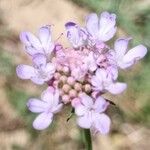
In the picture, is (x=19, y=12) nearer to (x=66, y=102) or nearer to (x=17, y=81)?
(x=17, y=81)

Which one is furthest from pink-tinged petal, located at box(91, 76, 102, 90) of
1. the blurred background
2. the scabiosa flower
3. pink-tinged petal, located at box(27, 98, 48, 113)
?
the blurred background

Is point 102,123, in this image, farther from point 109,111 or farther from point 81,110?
point 109,111

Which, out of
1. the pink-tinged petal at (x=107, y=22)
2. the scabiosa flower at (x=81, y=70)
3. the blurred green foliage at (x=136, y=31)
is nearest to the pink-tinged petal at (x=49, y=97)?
the scabiosa flower at (x=81, y=70)

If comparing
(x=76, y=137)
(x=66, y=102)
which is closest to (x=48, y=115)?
(x=66, y=102)

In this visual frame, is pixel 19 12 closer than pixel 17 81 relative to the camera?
No

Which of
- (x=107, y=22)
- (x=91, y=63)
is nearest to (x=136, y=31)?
(x=107, y=22)

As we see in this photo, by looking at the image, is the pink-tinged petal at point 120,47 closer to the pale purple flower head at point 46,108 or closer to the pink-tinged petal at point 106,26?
the pink-tinged petal at point 106,26

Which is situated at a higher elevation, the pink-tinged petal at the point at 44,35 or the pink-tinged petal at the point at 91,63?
the pink-tinged petal at the point at 44,35
